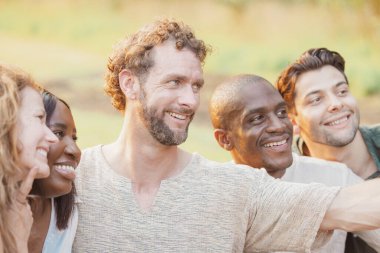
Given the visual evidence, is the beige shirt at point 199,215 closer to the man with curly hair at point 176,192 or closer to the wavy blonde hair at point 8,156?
the man with curly hair at point 176,192

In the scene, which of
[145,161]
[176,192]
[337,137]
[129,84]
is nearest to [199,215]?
[176,192]

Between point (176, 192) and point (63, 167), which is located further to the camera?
point (176, 192)

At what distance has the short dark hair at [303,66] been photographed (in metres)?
3.29

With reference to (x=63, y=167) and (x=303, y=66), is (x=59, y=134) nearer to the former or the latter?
(x=63, y=167)

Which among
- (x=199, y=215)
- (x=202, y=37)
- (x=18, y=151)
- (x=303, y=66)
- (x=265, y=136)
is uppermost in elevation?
(x=202, y=37)

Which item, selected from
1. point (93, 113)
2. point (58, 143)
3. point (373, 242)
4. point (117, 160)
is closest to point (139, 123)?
point (117, 160)

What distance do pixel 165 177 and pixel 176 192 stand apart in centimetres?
9

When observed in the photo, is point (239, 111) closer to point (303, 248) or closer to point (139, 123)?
point (139, 123)

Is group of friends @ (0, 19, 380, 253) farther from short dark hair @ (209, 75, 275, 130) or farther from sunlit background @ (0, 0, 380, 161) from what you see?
sunlit background @ (0, 0, 380, 161)

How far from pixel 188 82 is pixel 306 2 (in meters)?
4.19

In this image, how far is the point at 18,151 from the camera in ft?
6.36

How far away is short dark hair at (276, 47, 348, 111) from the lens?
329 centimetres

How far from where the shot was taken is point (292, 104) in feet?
10.9

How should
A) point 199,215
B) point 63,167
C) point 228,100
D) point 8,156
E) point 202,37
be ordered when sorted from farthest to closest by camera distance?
point 202,37 → point 228,100 → point 199,215 → point 63,167 → point 8,156
